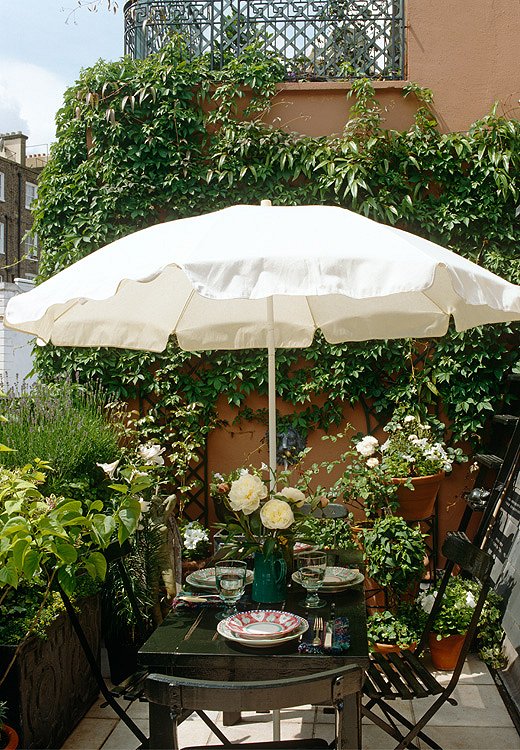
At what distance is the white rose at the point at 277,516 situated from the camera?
275 centimetres

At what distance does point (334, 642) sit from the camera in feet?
8.20

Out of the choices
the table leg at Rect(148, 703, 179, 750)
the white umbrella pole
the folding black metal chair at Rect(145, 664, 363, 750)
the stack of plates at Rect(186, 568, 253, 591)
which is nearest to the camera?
the folding black metal chair at Rect(145, 664, 363, 750)

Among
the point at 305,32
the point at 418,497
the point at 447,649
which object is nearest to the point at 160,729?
the point at 447,649

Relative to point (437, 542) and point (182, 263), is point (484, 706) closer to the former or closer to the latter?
point (437, 542)

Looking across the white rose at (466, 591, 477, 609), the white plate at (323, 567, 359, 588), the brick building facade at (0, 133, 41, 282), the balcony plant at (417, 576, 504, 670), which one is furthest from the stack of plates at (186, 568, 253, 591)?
the brick building facade at (0, 133, 41, 282)

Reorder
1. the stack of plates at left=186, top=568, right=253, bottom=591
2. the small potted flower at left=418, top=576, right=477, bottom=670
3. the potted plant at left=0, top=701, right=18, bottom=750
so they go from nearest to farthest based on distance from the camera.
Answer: the potted plant at left=0, top=701, right=18, bottom=750, the stack of plates at left=186, top=568, right=253, bottom=591, the small potted flower at left=418, top=576, right=477, bottom=670

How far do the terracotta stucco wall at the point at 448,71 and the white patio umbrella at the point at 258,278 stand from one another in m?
2.47

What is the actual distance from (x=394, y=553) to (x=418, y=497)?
0.72 m

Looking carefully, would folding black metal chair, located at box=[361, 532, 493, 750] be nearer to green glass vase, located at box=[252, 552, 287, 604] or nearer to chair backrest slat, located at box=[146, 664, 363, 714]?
green glass vase, located at box=[252, 552, 287, 604]

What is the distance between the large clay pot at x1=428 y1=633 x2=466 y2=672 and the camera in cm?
430

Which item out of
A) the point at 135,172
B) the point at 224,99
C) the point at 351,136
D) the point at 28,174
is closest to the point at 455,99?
the point at 351,136

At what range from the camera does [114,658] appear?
164 inches

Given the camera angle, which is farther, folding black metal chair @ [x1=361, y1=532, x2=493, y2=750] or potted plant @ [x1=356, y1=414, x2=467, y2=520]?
potted plant @ [x1=356, y1=414, x2=467, y2=520]

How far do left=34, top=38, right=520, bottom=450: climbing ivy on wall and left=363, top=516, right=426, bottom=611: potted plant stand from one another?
131cm
